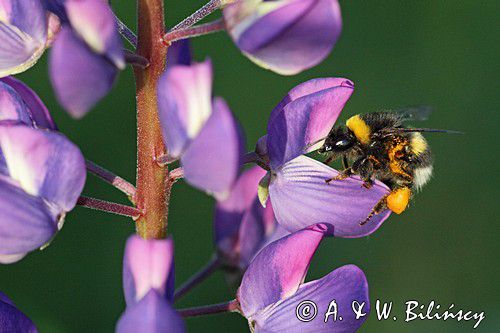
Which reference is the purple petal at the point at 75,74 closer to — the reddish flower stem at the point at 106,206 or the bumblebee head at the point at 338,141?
the reddish flower stem at the point at 106,206

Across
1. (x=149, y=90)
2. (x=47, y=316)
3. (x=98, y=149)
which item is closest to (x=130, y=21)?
(x=98, y=149)

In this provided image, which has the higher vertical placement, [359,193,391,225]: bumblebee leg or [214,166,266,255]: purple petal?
[359,193,391,225]: bumblebee leg

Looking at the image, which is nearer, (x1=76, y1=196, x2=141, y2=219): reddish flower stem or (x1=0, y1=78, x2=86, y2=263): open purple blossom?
(x1=0, y1=78, x2=86, y2=263): open purple blossom

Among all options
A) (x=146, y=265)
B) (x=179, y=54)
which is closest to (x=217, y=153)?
(x=146, y=265)

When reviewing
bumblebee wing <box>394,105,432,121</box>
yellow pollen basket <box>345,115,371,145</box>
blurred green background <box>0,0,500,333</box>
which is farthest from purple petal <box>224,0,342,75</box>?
blurred green background <box>0,0,500,333</box>

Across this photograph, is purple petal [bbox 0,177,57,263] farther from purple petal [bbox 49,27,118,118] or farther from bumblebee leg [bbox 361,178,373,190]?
bumblebee leg [bbox 361,178,373,190]

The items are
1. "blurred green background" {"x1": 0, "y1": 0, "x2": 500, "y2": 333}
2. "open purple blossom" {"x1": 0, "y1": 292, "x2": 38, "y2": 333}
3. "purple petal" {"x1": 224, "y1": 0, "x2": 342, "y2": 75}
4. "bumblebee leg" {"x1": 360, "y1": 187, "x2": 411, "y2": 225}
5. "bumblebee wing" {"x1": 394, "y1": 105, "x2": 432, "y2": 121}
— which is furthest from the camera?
"blurred green background" {"x1": 0, "y1": 0, "x2": 500, "y2": 333}
